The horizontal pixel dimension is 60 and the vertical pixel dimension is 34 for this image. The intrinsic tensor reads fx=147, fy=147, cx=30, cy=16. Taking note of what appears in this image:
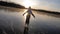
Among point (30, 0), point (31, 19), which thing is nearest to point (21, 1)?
point (30, 0)

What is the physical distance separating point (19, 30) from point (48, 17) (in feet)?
1.72

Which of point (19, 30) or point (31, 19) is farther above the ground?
point (31, 19)

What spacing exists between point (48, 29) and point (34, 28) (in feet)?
0.76

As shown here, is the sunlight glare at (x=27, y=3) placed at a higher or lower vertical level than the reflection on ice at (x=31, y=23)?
higher

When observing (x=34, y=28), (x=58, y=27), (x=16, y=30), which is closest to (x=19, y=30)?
(x=16, y=30)

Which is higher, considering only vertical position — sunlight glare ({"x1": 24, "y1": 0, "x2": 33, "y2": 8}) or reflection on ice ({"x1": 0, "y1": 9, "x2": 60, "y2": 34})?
sunlight glare ({"x1": 24, "y1": 0, "x2": 33, "y2": 8})

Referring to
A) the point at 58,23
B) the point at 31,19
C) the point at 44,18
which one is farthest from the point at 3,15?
the point at 58,23

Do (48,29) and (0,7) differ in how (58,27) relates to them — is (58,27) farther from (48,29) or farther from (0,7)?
(0,7)

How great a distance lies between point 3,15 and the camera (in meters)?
2.42

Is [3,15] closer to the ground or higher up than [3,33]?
higher up

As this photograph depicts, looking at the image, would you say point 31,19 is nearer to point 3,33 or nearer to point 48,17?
point 48,17

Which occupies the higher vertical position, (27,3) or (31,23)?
(27,3)

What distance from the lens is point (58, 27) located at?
2.39m

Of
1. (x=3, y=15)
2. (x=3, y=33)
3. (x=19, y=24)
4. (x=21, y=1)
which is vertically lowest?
(x=3, y=33)
